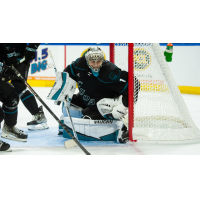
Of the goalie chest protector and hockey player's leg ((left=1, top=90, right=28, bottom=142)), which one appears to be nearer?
hockey player's leg ((left=1, top=90, right=28, bottom=142))

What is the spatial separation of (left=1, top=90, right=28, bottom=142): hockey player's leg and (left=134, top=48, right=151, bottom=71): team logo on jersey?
1.00m

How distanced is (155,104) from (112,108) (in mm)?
378

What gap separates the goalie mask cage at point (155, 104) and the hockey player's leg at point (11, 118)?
2.97 feet

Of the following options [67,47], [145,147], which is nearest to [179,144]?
[145,147]

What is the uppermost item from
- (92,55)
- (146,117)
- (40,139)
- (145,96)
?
(92,55)

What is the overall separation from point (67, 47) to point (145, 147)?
4.82m

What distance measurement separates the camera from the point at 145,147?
79.6 inches

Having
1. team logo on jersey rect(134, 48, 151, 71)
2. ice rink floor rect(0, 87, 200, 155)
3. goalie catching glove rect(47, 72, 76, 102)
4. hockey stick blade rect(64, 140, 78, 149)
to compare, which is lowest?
ice rink floor rect(0, 87, 200, 155)

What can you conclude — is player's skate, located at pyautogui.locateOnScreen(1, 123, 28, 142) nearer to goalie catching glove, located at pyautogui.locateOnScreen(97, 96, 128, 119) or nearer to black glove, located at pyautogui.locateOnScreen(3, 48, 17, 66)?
black glove, located at pyautogui.locateOnScreen(3, 48, 17, 66)

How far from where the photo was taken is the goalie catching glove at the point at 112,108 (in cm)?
212

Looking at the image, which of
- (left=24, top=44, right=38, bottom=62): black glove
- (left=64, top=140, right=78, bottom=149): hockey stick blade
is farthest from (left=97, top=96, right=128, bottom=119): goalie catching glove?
(left=24, top=44, right=38, bottom=62): black glove

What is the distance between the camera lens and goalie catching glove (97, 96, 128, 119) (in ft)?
6.97

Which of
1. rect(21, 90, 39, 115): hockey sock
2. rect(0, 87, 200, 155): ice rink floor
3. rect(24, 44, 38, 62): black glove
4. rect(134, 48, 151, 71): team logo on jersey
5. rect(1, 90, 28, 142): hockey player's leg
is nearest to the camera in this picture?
Result: rect(0, 87, 200, 155): ice rink floor

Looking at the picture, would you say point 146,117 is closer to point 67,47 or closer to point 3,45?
point 3,45
